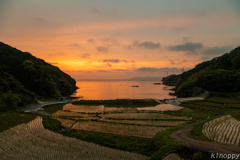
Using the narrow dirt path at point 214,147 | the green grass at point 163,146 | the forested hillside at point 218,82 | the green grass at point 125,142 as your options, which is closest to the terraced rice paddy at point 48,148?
the green grass at point 125,142

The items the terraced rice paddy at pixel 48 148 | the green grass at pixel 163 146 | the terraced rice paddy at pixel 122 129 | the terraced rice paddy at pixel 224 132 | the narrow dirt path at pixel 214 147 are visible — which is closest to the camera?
the narrow dirt path at pixel 214 147

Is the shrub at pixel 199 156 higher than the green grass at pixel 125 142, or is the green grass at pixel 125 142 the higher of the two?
the shrub at pixel 199 156

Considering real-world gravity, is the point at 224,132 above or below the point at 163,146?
above

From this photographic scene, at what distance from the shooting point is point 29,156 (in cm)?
1066

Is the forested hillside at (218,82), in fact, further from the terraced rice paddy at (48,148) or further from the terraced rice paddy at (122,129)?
the terraced rice paddy at (48,148)

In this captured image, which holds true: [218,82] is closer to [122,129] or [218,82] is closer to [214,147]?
[122,129]

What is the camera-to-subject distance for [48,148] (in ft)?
39.4

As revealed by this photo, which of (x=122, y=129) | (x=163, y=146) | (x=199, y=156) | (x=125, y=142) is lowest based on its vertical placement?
(x=122, y=129)

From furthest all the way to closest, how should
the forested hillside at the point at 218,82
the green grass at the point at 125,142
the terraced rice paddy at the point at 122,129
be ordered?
1. the forested hillside at the point at 218,82
2. the terraced rice paddy at the point at 122,129
3. the green grass at the point at 125,142

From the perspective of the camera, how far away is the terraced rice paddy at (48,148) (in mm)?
10836

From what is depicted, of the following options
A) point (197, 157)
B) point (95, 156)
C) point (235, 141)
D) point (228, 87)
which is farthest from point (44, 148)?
point (228, 87)

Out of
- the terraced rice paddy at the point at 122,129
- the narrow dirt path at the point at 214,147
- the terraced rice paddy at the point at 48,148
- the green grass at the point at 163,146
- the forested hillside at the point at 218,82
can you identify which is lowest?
the terraced rice paddy at the point at 122,129

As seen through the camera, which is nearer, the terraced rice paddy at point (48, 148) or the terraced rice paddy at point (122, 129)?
the terraced rice paddy at point (48, 148)

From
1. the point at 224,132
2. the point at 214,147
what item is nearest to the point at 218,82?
the point at 224,132
